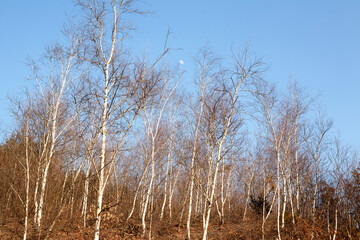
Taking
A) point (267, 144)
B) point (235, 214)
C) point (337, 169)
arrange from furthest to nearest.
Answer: point (235, 214), point (267, 144), point (337, 169)

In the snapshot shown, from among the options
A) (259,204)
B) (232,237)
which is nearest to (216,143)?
(232,237)

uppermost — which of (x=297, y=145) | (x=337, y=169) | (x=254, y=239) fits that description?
(x=297, y=145)

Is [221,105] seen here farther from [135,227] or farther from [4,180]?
[4,180]

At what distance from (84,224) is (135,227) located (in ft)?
7.78

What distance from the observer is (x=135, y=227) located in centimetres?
1455

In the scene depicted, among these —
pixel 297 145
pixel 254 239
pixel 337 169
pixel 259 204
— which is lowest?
pixel 254 239

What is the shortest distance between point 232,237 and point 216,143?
6605 millimetres

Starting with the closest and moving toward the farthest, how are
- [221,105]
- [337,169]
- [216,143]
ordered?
[216,143] < [221,105] < [337,169]

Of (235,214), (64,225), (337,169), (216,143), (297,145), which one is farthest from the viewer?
→ (235,214)

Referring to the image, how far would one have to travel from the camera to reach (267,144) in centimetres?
1852

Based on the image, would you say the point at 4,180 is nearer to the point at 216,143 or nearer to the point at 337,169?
the point at 216,143

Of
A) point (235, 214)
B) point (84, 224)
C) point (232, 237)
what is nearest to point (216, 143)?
point (232, 237)

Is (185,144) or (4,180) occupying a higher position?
(185,144)

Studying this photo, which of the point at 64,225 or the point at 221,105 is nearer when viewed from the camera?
the point at 221,105
